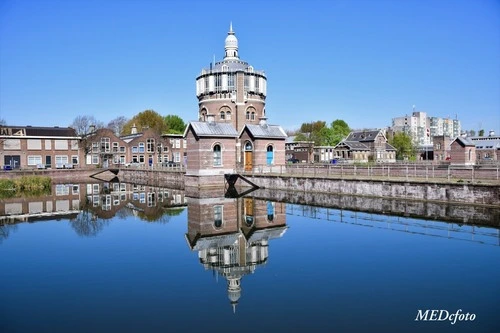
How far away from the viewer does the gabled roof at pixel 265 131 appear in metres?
41.8

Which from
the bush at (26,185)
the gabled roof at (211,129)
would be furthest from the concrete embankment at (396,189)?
the bush at (26,185)

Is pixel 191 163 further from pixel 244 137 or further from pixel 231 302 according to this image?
pixel 231 302

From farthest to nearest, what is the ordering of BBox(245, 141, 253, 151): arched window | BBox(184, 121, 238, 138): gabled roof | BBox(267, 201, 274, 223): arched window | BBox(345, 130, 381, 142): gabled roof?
BBox(345, 130, 381, 142): gabled roof
BBox(245, 141, 253, 151): arched window
BBox(184, 121, 238, 138): gabled roof
BBox(267, 201, 274, 223): arched window

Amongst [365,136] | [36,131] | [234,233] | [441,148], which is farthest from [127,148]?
[234,233]

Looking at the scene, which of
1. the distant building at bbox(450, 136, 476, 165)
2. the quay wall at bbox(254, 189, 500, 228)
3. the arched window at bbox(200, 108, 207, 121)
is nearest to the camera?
the quay wall at bbox(254, 189, 500, 228)

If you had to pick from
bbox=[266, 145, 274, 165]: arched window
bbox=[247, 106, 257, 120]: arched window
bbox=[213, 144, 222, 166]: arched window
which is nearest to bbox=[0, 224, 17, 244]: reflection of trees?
bbox=[213, 144, 222, 166]: arched window

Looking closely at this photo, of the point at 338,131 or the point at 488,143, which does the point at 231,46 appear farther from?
the point at 338,131

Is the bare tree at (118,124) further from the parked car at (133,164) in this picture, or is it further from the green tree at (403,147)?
the green tree at (403,147)

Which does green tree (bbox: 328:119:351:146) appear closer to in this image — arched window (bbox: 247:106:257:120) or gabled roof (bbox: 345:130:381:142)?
gabled roof (bbox: 345:130:381:142)

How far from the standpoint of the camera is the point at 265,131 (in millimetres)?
42781

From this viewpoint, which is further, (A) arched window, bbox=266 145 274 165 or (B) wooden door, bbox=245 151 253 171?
(A) arched window, bbox=266 145 274 165

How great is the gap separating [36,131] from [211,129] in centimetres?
3955

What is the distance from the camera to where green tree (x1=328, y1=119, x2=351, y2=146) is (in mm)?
100875

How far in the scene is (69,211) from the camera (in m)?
27.4
